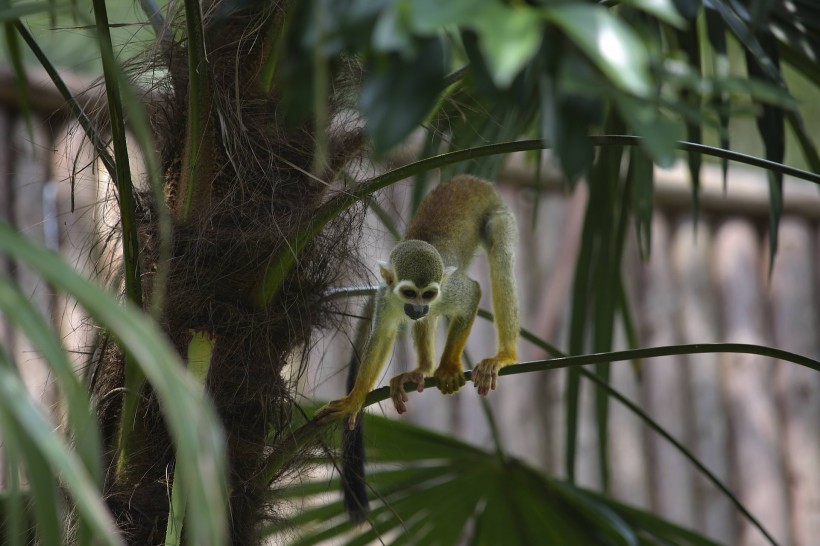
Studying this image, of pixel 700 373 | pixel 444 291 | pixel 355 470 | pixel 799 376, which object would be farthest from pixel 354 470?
pixel 799 376

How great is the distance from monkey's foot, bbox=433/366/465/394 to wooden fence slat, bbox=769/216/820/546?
3738mm

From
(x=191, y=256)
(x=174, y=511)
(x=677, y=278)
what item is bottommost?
(x=174, y=511)

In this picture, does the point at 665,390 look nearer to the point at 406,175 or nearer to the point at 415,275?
the point at 415,275

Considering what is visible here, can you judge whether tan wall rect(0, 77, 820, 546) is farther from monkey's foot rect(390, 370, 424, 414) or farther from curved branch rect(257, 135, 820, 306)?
curved branch rect(257, 135, 820, 306)

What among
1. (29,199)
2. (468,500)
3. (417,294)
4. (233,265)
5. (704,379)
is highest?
(29,199)

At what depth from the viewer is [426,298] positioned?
9.18 feet

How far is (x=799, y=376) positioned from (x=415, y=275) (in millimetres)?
3935

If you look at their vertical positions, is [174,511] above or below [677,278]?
below

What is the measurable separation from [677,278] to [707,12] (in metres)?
3.64

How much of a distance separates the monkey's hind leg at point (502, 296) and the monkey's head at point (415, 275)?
7.0 inches

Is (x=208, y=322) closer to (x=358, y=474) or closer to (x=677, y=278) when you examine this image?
(x=358, y=474)

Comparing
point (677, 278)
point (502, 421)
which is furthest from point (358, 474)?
point (677, 278)

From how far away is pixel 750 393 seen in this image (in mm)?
5867

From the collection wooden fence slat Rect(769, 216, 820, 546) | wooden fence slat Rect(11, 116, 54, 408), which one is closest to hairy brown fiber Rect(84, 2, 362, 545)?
wooden fence slat Rect(11, 116, 54, 408)
